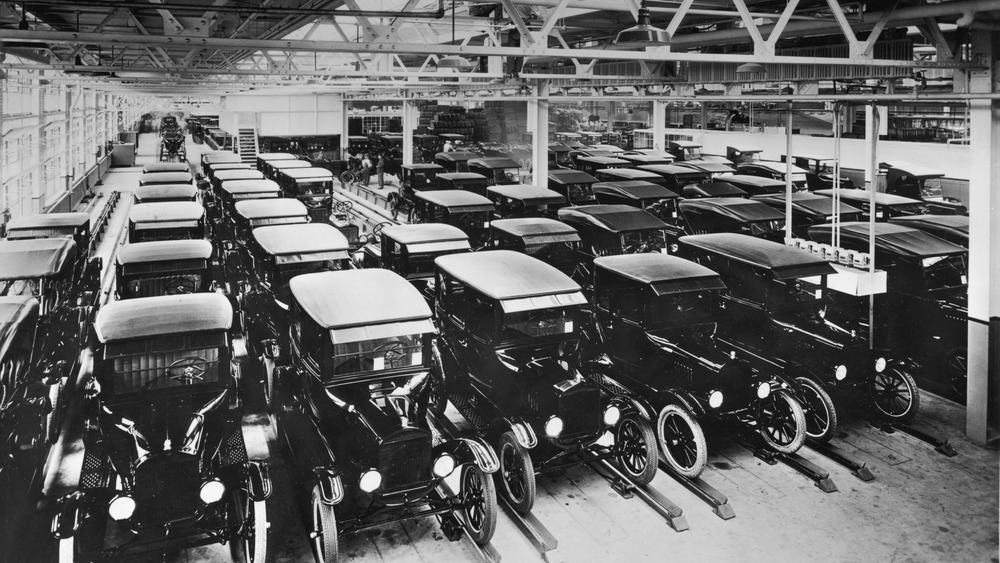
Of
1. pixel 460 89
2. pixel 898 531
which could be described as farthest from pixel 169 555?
pixel 460 89

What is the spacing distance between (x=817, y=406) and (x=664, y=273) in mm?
2303

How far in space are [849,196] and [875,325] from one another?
14.3 ft

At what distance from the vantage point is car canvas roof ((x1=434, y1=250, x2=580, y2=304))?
24.1 ft

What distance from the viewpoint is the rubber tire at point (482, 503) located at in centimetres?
601

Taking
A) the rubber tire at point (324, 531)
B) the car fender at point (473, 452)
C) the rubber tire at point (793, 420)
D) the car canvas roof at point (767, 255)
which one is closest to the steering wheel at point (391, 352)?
the car fender at point (473, 452)

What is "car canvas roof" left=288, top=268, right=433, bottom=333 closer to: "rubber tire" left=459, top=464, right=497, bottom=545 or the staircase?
"rubber tire" left=459, top=464, right=497, bottom=545

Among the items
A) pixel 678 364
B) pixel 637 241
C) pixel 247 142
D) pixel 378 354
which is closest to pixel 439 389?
pixel 378 354

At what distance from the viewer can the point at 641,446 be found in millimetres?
7266

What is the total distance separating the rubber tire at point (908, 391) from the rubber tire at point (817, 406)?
96 centimetres

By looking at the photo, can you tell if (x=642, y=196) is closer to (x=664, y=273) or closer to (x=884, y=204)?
(x=884, y=204)

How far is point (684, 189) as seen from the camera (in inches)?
619

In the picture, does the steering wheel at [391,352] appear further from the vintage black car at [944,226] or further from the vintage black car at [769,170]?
the vintage black car at [769,170]

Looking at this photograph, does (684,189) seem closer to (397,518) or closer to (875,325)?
(875,325)

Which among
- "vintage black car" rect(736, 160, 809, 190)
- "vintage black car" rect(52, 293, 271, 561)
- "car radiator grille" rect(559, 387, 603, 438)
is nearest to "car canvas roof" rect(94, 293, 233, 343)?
"vintage black car" rect(52, 293, 271, 561)
